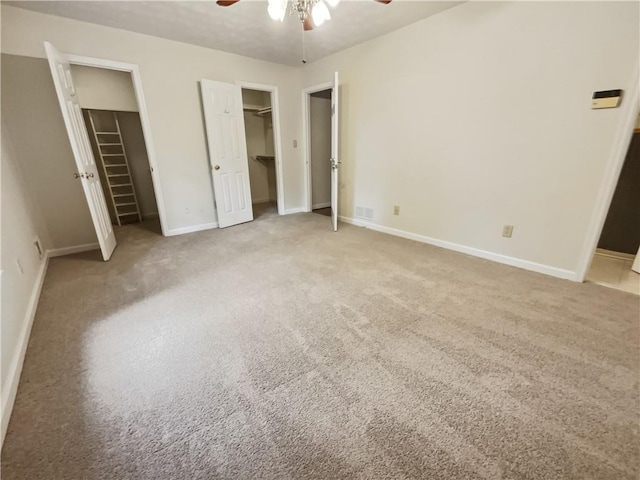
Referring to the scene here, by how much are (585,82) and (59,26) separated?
5.01 metres

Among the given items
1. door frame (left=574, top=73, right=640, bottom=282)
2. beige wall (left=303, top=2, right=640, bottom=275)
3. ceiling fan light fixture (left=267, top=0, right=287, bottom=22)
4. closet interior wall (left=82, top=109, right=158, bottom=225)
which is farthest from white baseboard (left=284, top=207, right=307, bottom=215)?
door frame (left=574, top=73, right=640, bottom=282)

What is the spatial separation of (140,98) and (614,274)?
5585 millimetres

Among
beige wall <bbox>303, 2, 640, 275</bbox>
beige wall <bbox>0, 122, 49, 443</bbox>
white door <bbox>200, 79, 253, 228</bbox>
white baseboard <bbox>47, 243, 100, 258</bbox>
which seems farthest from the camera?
white door <bbox>200, 79, 253, 228</bbox>

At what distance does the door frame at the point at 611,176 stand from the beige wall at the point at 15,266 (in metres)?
4.03

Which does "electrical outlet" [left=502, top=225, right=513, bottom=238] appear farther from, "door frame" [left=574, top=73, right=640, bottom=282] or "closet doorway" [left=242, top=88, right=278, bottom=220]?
"closet doorway" [left=242, top=88, right=278, bottom=220]

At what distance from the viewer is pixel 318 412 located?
1.29 meters

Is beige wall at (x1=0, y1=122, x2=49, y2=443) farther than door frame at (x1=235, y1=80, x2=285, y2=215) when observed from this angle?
No

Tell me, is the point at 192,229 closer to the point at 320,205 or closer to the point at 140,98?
the point at 140,98

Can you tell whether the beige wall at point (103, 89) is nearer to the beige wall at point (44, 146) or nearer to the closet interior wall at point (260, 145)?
the beige wall at point (44, 146)

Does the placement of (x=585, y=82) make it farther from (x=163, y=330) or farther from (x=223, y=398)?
(x=163, y=330)

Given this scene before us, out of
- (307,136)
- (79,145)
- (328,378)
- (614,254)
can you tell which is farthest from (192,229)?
(614,254)

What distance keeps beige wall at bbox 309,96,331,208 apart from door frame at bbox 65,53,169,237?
260 cm

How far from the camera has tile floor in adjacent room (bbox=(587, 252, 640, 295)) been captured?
241 cm

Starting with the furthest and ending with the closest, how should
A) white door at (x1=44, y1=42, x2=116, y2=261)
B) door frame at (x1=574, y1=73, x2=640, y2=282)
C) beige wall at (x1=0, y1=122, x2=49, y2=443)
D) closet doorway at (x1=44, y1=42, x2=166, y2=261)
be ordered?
closet doorway at (x1=44, y1=42, x2=166, y2=261) → white door at (x1=44, y1=42, x2=116, y2=261) → door frame at (x1=574, y1=73, x2=640, y2=282) → beige wall at (x1=0, y1=122, x2=49, y2=443)
